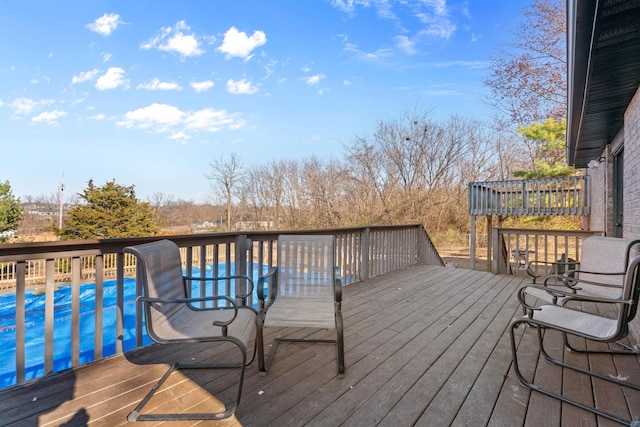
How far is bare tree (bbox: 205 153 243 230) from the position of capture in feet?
64.8

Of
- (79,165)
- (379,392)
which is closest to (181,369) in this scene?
(379,392)

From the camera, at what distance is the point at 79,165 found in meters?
22.0

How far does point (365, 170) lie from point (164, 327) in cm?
1607

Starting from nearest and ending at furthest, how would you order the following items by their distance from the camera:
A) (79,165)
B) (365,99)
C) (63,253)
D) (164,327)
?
(164,327)
(63,253)
(365,99)
(79,165)

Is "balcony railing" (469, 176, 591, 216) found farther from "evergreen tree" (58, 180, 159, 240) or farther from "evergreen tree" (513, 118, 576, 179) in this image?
"evergreen tree" (58, 180, 159, 240)

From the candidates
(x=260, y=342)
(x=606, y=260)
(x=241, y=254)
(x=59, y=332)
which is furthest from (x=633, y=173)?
(x=59, y=332)

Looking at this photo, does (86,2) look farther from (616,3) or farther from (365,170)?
(365,170)

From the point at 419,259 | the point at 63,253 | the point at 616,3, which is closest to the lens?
the point at 616,3

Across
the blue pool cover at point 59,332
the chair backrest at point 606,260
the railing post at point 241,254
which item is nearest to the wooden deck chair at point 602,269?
the chair backrest at point 606,260

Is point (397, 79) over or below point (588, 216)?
over

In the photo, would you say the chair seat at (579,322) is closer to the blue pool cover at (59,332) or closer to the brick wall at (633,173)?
the brick wall at (633,173)

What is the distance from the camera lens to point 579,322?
6.35ft

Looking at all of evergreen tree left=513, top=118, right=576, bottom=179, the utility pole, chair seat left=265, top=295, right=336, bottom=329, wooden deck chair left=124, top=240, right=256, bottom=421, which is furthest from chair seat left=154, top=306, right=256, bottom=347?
the utility pole

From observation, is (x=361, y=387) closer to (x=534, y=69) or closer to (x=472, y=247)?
(x=472, y=247)
